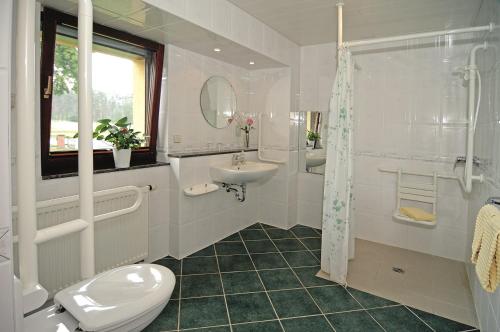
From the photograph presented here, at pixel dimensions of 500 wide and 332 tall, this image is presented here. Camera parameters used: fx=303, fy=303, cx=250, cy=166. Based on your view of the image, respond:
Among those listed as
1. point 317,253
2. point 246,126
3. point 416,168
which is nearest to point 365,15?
point 416,168

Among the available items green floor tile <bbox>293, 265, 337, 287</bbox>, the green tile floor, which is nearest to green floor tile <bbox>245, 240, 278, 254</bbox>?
the green tile floor

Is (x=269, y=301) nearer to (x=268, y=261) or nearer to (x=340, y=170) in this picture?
(x=268, y=261)

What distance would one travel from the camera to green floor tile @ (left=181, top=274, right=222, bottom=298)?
7.51ft

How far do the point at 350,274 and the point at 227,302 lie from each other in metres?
1.14

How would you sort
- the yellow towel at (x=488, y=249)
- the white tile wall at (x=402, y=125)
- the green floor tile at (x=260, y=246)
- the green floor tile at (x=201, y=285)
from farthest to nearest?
the green floor tile at (x=260, y=246) → the white tile wall at (x=402, y=125) → the green floor tile at (x=201, y=285) → the yellow towel at (x=488, y=249)

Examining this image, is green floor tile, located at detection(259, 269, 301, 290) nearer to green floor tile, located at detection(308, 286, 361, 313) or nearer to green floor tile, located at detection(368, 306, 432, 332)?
green floor tile, located at detection(308, 286, 361, 313)

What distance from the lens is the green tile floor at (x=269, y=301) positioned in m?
1.96

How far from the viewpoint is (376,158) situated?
3.37 meters

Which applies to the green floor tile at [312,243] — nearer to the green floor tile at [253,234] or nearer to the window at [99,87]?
the green floor tile at [253,234]

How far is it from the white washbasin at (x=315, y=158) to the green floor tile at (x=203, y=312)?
2122mm

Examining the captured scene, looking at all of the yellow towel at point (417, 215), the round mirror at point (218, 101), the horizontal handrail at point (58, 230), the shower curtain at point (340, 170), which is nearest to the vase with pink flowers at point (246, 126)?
the round mirror at point (218, 101)

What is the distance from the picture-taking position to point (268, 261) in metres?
2.87

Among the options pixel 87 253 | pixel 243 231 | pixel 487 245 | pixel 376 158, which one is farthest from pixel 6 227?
pixel 376 158

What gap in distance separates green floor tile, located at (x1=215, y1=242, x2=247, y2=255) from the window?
112cm
